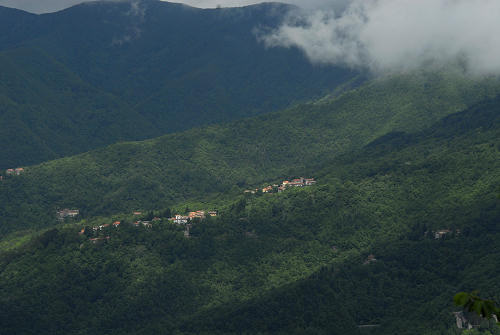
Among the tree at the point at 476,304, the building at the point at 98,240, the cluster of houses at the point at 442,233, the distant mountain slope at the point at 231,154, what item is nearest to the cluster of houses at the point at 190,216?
Answer: the building at the point at 98,240

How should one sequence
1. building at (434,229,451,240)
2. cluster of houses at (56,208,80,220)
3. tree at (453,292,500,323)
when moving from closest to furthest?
tree at (453,292,500,323) → building at (434,229,451,240) → cluster of houses at (56,208,80,220)

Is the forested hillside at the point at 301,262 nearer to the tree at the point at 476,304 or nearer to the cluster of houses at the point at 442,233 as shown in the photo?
the cluster of houses at the point at 442,233

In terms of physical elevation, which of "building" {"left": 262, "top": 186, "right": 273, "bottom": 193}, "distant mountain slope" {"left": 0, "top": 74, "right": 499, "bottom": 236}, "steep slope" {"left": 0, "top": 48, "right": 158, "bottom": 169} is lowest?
"building" {"left": 262, "top": 186, "right": 273, "bottom": 193}

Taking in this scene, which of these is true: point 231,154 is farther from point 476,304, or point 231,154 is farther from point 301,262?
point 476,304

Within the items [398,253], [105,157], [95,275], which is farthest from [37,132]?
[398,253]

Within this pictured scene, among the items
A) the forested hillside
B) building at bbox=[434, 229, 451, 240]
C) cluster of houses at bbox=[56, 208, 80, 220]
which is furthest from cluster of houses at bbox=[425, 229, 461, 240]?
cluster of houses at bbox=[56, 208, 80, 220]

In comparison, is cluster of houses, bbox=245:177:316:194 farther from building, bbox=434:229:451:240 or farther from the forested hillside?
building, bbox=434:229:451:240

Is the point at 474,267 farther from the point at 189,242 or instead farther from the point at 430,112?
the point at 430,112
